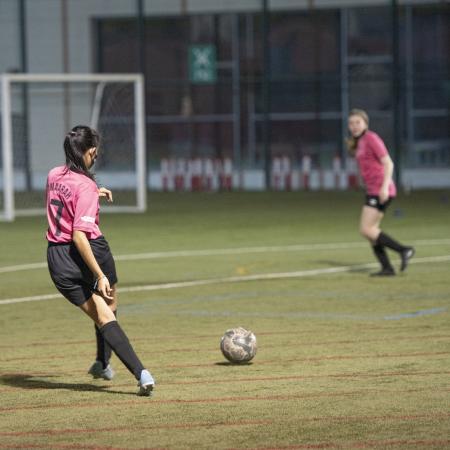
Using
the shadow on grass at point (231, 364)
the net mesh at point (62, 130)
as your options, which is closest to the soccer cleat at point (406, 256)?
the shadow on grass at point (231, 364)

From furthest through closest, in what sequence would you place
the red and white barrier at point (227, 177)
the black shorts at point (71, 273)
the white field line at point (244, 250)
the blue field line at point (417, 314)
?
the red and white barrier at point (227, 177) → the white field line at point (244, 250) → the blue field line at point (417, 314) → the black shorts at point (71, 273)

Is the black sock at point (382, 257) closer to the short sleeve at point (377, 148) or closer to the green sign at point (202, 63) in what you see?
the short sleeve at point (377, 148)

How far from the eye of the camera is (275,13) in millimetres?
44250

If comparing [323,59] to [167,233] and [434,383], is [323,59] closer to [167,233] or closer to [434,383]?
[167,233]

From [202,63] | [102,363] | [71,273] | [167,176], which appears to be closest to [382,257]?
[102,363]

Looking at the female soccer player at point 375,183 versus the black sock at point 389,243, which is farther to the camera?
the black sock at point 389,243

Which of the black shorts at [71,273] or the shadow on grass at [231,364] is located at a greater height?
the black shorts at [71,273]

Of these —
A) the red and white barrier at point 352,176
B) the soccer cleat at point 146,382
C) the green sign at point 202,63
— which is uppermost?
the green sign at point 202,63

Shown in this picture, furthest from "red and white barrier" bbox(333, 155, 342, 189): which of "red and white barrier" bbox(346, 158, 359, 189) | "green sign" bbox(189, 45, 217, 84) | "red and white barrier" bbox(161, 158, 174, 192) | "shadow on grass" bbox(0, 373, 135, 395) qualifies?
"shadow on grass" bbox(0, 373, 135, 395)

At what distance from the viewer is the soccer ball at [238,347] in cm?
915

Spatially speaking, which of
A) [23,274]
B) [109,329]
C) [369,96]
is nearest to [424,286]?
[23,274]

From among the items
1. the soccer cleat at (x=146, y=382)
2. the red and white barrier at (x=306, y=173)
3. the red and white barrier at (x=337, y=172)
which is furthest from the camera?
the red and white barrier at (x=306, y=173)

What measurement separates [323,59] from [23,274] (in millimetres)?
29228

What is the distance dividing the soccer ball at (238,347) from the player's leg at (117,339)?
1233 millimetres
